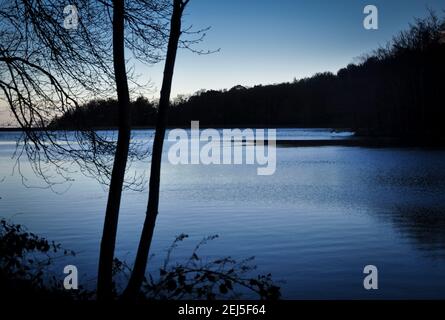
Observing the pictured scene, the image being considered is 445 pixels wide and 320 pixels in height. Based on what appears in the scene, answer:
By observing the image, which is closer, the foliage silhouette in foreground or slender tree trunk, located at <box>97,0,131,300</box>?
slender tree trunk, located at <box>97,0,131,300</box>

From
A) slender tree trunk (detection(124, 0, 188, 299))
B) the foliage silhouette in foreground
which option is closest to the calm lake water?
the foliage silhouette in foreground

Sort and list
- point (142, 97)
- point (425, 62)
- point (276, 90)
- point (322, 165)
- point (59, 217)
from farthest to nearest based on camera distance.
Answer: point (276, 90), point (425, 62), point (322, 165), point (59, 217), point (142, 97)

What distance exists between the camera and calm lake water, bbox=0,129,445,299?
33.3ft

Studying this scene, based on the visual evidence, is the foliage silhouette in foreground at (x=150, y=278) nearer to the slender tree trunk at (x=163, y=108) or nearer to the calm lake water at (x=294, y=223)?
the calm lake water at (x=294, y=223)

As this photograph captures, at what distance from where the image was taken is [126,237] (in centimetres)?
1384

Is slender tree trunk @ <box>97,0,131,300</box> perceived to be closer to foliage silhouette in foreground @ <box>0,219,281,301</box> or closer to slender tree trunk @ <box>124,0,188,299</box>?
slender tree trunk @ <box>124,0,188,299</box>

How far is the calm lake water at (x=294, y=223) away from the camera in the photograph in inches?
400

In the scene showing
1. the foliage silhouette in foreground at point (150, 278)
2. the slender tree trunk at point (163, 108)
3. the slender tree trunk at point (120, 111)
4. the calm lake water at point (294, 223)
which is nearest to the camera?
the slender tree trunk at point (120, 111)

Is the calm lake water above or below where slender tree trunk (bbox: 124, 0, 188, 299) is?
below

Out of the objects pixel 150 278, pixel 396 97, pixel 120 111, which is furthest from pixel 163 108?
pixel 396 97

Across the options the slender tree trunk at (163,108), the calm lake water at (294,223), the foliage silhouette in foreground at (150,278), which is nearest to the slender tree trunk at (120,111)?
the slender tree trunk at (163,108)

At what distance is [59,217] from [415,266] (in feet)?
39.3
